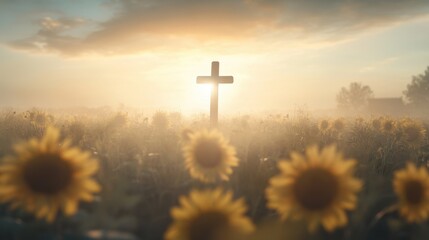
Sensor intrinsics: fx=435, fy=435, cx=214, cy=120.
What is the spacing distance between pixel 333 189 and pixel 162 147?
5119 mm

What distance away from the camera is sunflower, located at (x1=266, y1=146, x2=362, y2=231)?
3.51 metres

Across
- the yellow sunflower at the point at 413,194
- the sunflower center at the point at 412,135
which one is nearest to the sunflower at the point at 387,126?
the sunflower center at the point at 412,135

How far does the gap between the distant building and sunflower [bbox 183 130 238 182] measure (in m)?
78.5

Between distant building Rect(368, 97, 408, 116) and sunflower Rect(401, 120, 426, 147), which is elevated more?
distant building Rect(368, 97, 408, 116)

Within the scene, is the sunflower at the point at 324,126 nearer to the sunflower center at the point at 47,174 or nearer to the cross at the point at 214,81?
the cross at the point at 214,81

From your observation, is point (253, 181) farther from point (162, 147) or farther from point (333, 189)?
point (162, 147)

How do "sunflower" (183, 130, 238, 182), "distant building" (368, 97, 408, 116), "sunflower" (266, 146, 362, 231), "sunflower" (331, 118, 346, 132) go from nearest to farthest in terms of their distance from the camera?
1. "sunflower" (266, 146, 362, 231)
2. "sunflower" (183, 130, 238, 182)
3. "sunflower" (331, 118, 346, 132)
4. "distant building" (368, 97, 408, 116)

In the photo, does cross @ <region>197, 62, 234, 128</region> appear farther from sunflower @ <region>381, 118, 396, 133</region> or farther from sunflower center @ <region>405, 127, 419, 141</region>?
sunflower center @ <region>405, 127, 419, 141</region>

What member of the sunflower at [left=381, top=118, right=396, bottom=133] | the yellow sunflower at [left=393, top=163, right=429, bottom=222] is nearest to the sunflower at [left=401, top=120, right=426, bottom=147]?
the sunflower at [left=381, top=118, right=396, bottom=133]

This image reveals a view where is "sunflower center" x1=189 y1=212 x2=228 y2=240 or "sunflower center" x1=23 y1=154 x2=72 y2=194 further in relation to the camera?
"sunflower center" x1=23 y1=154 x2=72 y2=194

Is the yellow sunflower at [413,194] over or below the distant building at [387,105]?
below

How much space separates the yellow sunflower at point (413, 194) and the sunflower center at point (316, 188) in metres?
0.77

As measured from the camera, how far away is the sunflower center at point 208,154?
16.2 feet

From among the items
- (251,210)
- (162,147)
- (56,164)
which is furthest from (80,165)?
(162,147)
